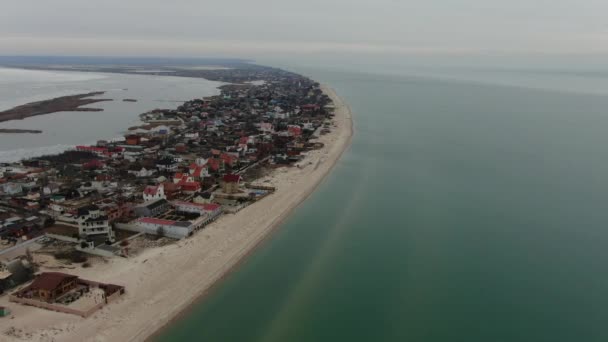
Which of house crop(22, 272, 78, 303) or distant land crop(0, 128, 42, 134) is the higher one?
distant land crop(0, 128, 42, 134)

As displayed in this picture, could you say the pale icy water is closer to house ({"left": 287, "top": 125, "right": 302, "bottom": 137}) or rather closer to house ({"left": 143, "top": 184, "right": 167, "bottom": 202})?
house ({"left": 143, "top": 184, "right": 167, "bottom": 202})

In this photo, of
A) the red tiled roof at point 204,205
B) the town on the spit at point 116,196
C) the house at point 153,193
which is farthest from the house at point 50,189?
the red tiled roof at point 204,205

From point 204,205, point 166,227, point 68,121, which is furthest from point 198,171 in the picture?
point 68,121

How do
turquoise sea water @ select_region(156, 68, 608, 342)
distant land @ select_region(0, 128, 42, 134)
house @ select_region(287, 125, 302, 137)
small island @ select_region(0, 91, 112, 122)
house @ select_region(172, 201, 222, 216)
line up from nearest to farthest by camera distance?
turquoise sea water @ select_region(156, 68, 608, 342)
house @ select_region(172, 201, 222, 216)
distant land @ select_region(0, 128, 42, 134)
house @ select_region(287, 125, 302, 137)
small island @ select_region(0, 91, 112, 122)

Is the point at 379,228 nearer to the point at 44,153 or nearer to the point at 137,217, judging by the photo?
the point at 137,217

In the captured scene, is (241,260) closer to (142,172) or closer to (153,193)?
(153,193)

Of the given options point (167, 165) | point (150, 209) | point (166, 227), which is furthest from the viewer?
point (167, 165)

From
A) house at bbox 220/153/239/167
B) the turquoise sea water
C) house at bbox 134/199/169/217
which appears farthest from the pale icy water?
the turquoise sea water
